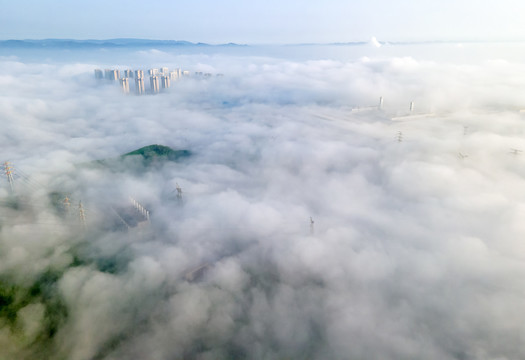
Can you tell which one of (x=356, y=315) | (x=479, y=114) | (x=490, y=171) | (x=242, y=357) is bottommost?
(x=242, y=357)

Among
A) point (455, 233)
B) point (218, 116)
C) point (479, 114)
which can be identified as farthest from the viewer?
point (218, 116)

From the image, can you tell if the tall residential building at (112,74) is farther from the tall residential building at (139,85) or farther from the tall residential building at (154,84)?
the tall residential building at (154,84)

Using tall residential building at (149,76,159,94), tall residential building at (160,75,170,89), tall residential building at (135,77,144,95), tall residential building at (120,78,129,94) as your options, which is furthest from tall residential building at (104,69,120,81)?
tall residential building at (160,75,170,89)

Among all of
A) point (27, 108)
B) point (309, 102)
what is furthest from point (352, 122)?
point (27, 108)

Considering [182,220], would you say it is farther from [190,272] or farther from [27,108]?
[27,108]

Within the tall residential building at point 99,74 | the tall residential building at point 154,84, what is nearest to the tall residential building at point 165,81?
the tall residential building at point 154,84

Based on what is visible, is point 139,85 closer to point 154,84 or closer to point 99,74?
point 154,84

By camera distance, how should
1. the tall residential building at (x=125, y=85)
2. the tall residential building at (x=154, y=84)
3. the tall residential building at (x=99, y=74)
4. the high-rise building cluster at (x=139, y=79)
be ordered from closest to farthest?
the tall residential building at (x=125, y=85)
the high-rise building cluster at (x=139, y=79)
the tall residential building at (x=154, y=84)
the tall residential building at (x=99, y=74)

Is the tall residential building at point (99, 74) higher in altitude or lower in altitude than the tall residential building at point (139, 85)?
higher
